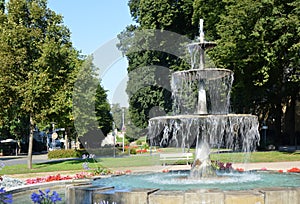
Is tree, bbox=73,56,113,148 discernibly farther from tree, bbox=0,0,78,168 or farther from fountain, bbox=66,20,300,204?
fountain, bbox=66,20,300,204

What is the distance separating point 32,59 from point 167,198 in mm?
21040

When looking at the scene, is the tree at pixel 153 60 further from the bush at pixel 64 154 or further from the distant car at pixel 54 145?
the distant car at pixel 54 145

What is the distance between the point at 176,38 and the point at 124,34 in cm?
944

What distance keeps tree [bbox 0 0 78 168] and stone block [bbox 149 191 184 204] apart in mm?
18964

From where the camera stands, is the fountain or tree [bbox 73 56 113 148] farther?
tree [bbox 73 56 113 148]

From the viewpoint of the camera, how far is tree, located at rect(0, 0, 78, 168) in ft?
84.3

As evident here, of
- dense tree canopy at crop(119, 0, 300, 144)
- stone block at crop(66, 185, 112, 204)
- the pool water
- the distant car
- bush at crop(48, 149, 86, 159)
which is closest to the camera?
stone block at crop(66, 185, 112, 204)

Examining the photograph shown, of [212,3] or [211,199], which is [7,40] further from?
[211,199]

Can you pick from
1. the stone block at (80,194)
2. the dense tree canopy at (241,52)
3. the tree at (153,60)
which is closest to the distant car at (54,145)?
the dense tree canopy at (241,52)

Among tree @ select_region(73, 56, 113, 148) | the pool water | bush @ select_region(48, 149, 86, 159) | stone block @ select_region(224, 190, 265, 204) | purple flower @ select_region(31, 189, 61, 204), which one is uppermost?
tree @ select_region(73, 56, 113, 148)

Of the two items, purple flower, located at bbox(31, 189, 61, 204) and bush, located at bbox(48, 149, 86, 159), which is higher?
purple flower, located at bbox(31, 189, 61, 204)

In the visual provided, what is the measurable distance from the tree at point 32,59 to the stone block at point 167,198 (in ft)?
62.2

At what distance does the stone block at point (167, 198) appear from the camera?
781cm

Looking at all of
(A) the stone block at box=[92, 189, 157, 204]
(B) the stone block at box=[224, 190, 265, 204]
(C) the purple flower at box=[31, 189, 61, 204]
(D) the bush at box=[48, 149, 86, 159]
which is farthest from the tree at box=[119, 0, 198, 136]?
(C) the purple flower at box=[31, 189, 61, 204]
